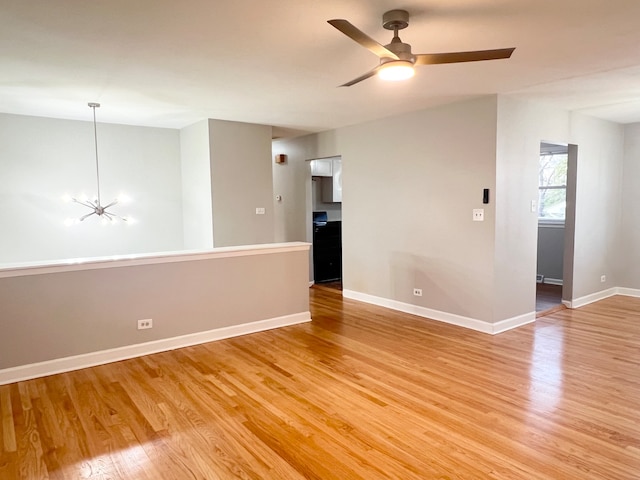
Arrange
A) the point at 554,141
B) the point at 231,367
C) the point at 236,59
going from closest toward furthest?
the point at 236,59 → the point at 231,367 → the point at 554,141

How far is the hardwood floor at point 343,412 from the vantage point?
2.10 m

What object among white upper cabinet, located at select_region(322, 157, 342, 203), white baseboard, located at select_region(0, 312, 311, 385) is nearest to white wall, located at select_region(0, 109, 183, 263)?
white baseboard, located at select_region(0, 312, 311, 385)

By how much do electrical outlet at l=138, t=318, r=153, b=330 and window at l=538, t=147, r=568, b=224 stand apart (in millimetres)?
5785

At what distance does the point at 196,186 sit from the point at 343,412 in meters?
3.85

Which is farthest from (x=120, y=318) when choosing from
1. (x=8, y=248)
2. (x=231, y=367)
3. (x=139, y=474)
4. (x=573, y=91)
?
(x=573, y=91)

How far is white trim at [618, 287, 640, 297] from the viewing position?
5.74 meters

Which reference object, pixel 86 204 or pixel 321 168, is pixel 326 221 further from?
pixel 86 204

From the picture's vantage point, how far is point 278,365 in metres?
3.41

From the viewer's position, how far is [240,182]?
209 inches

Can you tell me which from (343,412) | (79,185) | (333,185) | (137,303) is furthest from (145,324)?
(333,185)

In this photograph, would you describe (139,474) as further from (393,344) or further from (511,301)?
(511,301)

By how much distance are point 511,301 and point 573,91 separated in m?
2.18

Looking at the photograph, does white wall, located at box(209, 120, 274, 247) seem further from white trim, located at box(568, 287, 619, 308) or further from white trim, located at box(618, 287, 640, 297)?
white trim, located at box(618, 287, 640, 297)

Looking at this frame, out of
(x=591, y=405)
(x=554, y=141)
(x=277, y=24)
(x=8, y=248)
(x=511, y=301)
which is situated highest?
(x=277, y=24)
